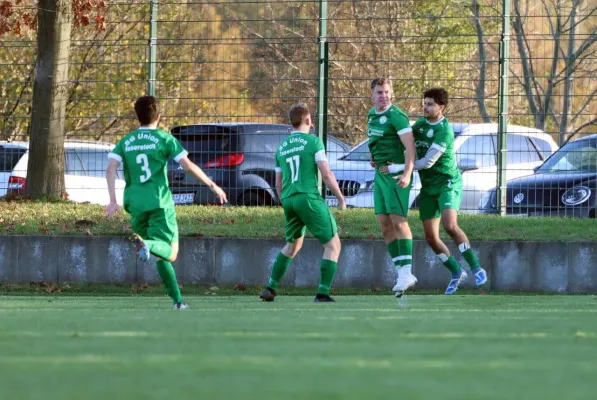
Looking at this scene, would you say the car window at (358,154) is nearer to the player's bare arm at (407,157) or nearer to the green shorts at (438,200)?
the green shorts at (438,200)

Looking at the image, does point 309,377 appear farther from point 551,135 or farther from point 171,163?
point 171,163

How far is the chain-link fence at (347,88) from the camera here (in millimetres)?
17047

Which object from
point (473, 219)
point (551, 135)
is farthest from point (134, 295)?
point (551, 135)

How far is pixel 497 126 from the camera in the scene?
56.4 feet

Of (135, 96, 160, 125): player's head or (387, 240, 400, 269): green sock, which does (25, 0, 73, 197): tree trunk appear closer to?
(387, 240, 400, 269): green sock

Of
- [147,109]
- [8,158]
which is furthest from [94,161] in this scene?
[147,109]

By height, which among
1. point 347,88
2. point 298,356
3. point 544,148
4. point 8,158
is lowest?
point 298,356

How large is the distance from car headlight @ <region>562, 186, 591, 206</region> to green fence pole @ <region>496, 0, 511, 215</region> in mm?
799

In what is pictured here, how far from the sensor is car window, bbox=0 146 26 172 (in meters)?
18.5

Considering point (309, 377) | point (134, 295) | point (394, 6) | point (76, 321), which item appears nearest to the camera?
point (309, 377)

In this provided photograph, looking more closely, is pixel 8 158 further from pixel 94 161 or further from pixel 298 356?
pixel 298 356

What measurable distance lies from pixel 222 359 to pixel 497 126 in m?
12.6

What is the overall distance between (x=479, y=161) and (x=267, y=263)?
377cm

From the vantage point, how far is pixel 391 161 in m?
12.2
